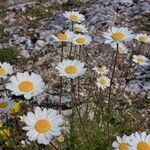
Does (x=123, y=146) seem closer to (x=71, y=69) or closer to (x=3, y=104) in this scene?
(x=71, y=69)

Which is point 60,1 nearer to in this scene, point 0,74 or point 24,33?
point 24,33

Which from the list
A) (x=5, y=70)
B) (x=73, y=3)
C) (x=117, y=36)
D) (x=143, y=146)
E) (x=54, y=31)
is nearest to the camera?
(x=143, y=146)

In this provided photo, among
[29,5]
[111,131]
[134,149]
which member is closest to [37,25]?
[29,5]

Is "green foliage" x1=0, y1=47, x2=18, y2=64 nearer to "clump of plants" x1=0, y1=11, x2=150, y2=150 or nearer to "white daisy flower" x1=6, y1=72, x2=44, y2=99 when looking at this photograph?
"clump of plants" x1=0, y1=11, x2=150, y2=150

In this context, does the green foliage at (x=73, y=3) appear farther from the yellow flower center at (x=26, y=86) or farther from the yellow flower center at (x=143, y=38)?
the yellow flower center at (x=26, y=86)

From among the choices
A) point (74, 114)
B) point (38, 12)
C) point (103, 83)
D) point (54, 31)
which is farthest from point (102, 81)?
point (38, 12)

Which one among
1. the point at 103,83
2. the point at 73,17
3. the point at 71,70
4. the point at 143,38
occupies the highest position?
the point at 71,70

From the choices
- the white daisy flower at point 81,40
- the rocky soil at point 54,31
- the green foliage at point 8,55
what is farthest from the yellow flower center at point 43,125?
the green foliage at point 8,55
